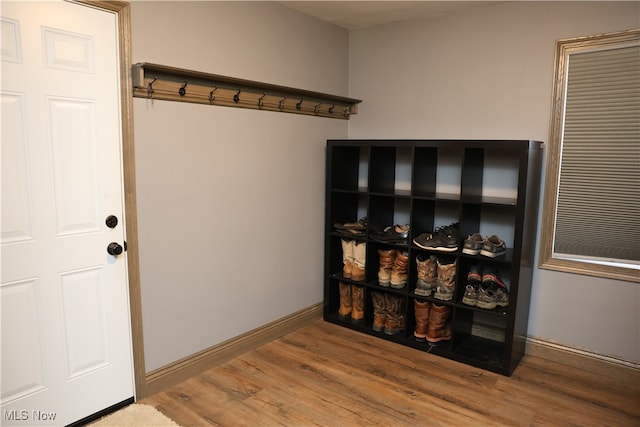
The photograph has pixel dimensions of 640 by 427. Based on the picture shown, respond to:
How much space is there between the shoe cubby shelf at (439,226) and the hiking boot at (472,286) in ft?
0.09

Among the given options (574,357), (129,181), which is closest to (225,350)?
(129,181)

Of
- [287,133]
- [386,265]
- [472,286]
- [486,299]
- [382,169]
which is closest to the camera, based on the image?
[486,299]

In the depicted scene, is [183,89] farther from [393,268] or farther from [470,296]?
[470,296]

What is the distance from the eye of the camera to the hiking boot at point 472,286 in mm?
2859

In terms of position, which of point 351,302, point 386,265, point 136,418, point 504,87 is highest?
point 504,87

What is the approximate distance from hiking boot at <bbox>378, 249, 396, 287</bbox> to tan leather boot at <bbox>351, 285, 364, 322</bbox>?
22 centimetres

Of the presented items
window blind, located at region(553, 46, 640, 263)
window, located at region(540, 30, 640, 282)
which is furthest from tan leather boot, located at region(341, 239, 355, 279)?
window blind, located at region(553, 46, 640, 263)

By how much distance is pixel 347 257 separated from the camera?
346cm

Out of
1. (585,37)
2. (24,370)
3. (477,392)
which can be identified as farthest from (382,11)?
(24,370)

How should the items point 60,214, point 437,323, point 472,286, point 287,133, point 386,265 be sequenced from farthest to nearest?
1. point 386,265
2. point 287,133
3. point 437,323
4. point 472,286
5. point 60,214

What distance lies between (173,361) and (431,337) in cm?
169

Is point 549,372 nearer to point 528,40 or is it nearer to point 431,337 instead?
point 431,337

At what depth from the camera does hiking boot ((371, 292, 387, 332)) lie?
3.24 m

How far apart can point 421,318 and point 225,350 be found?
1352mm
